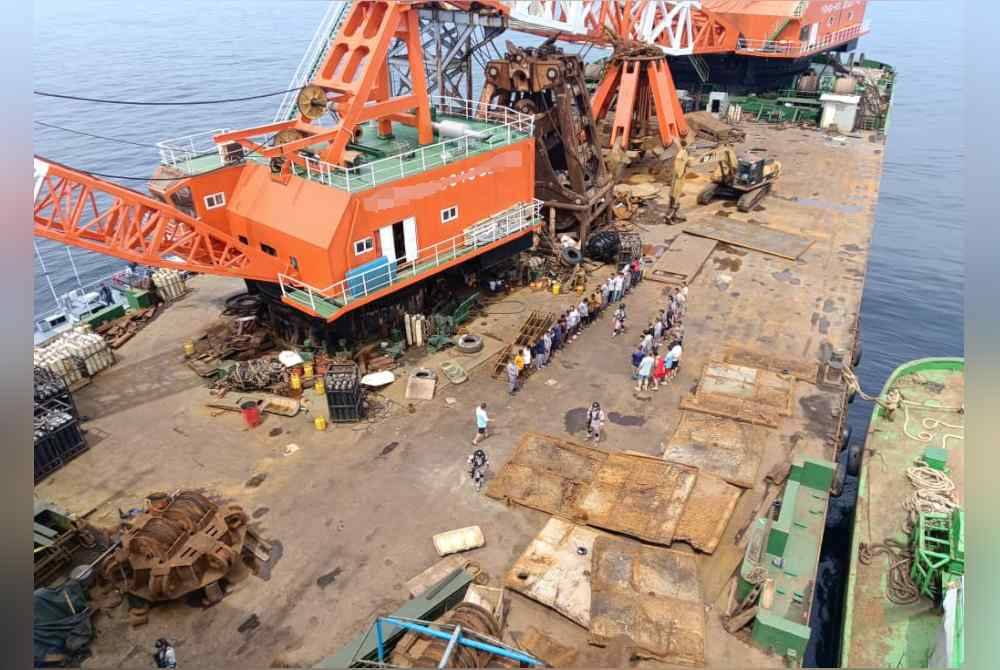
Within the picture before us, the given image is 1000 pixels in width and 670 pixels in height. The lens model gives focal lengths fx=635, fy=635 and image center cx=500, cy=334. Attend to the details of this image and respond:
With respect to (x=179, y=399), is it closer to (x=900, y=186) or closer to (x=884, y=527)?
(x=884, y=527)

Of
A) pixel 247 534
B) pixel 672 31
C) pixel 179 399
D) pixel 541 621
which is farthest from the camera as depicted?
pixel 672 31

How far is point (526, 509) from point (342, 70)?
633 inches

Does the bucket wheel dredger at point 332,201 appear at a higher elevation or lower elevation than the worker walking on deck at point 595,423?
higher

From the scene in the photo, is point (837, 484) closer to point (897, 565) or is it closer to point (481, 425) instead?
point (897, 565)

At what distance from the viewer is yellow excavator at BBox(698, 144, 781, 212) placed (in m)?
35.6

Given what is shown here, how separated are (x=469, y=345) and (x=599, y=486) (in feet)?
26.3

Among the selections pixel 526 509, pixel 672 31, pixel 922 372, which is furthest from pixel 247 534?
pixel 672 31

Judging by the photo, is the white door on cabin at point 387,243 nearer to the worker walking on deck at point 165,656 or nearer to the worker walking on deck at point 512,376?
the worker walking on deck at point 512,376

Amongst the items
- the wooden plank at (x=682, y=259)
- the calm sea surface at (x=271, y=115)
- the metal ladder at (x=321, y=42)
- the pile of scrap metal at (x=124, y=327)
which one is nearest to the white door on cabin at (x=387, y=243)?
the pile of scrap metal at (x=124, y=327)

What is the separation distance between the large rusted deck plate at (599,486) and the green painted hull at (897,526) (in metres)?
4.30

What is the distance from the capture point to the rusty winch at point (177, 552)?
13430 mm

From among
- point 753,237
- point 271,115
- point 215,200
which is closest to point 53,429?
point 215,200

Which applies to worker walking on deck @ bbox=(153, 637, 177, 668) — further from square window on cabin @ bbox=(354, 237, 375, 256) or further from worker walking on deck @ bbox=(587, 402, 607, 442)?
square window on cabin @ bbox=(354, 237, 375, 256)

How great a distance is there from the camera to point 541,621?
521 inches
